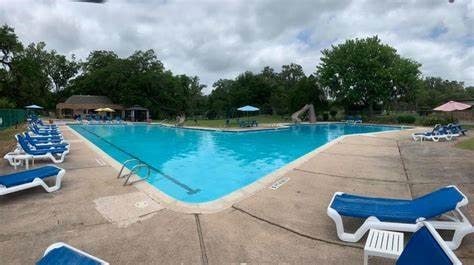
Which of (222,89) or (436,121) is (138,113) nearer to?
(222,89)

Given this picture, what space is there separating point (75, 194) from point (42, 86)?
59224 mm

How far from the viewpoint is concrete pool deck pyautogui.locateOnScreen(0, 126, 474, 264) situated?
360 cm

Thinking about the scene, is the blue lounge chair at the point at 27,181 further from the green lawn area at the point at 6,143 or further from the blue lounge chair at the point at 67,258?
the green lawn area at the point at 6,143

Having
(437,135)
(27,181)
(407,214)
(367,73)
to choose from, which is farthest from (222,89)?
(407,214)

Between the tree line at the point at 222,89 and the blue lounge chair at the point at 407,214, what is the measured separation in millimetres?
34266

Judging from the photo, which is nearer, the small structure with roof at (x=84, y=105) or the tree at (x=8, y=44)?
the tree at (x=8, y=44)

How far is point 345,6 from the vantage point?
3.72 m

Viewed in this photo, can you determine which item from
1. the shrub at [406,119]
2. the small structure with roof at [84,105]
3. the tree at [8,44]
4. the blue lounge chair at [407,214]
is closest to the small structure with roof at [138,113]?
the small structure with roof at [84,105]

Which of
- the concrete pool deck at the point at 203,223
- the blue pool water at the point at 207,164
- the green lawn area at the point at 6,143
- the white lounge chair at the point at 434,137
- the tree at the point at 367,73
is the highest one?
the tree at the point at 367,73

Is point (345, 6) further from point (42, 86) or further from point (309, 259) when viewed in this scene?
point (42, 86)

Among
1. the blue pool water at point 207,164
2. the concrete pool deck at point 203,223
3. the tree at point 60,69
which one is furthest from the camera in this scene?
the tree at point 60,69

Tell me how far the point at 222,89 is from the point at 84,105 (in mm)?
24185

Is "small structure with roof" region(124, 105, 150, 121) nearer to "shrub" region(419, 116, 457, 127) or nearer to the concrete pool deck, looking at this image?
"shrub" region(419, 116, 457, 127)

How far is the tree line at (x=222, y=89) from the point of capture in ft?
132
